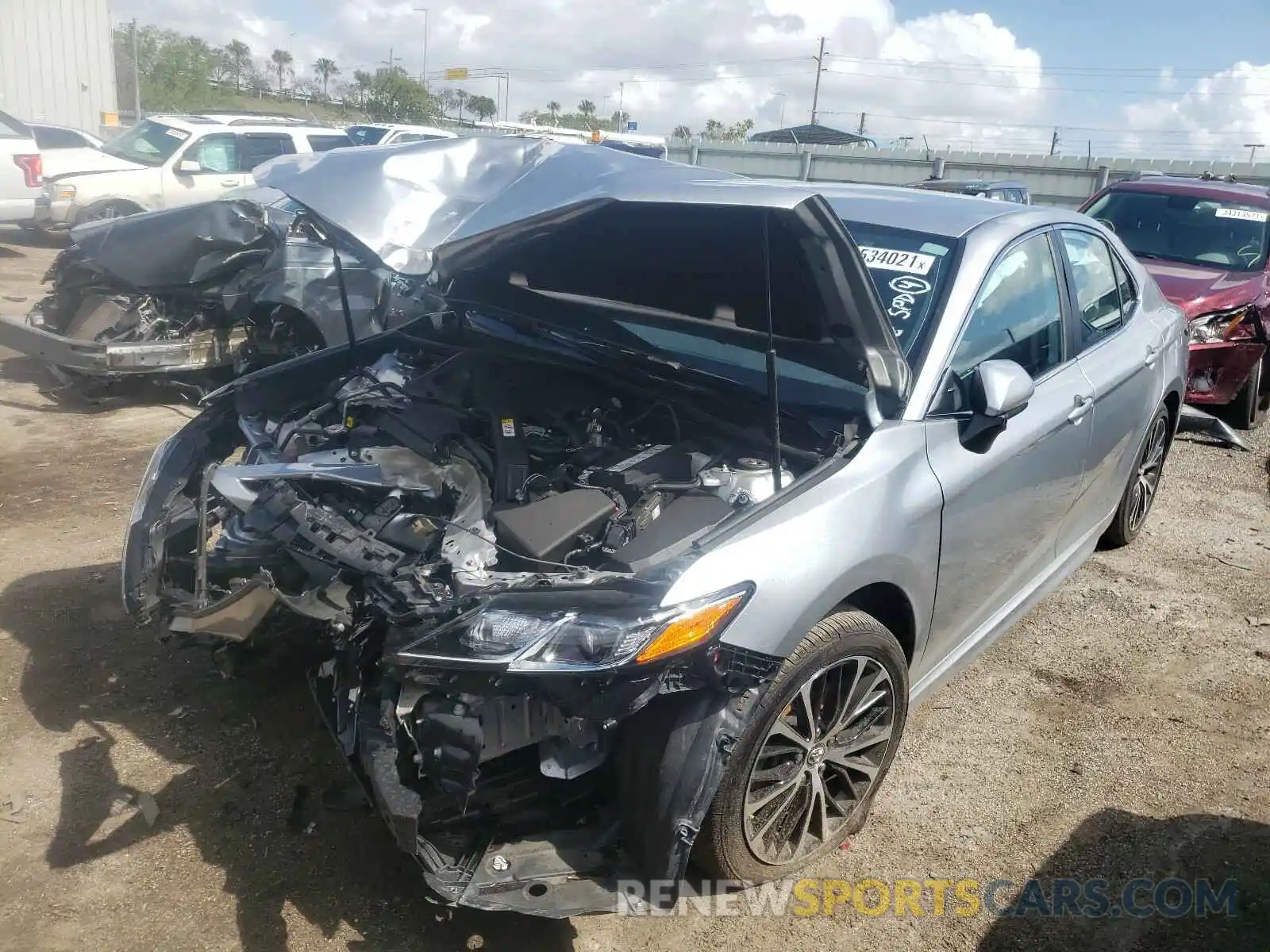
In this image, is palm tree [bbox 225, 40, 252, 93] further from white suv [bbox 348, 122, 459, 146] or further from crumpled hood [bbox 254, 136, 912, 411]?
crumpled hood [bbox 254, 136, 912, 411]

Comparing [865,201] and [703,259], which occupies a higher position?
[865,201]

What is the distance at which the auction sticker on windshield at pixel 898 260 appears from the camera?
3.19 m

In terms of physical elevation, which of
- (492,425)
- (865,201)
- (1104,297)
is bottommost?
(492,425)

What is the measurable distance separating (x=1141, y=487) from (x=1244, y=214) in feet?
15.1

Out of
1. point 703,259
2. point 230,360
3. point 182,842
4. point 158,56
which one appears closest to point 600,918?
point 182,842

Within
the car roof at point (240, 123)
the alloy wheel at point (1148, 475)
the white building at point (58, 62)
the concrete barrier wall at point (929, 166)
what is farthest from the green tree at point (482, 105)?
the alloy wheel at point (1148, 475)

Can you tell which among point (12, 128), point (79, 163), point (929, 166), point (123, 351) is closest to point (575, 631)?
point (123, 351)

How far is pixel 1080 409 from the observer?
3.55 meters

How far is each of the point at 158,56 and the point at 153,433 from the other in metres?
46.3

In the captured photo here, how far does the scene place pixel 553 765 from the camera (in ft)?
7.44

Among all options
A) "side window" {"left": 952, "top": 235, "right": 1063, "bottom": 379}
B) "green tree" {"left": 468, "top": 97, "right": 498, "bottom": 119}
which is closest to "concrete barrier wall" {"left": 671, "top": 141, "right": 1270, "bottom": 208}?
"side window" {"left": 952, "top": 235, "right": 1063, "bottom": 379}

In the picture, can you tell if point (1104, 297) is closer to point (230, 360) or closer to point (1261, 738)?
point (1261, 738)

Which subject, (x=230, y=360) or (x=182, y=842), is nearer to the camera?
(x=182, y=842)

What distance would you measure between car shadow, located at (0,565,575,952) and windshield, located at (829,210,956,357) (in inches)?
81.6
